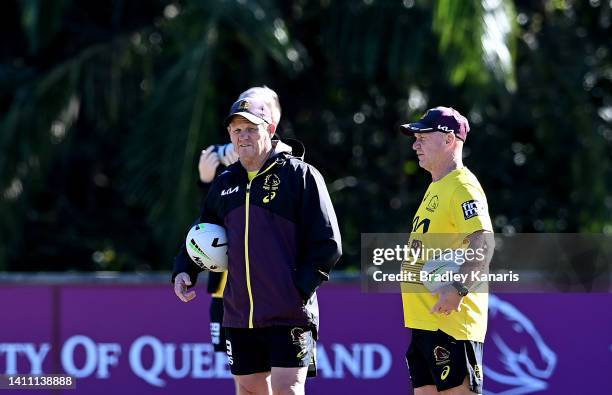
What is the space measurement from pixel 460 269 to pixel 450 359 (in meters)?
0.48

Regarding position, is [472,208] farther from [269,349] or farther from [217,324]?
[217,324]

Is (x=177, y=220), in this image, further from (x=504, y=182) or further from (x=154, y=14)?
(x=504, y=182)

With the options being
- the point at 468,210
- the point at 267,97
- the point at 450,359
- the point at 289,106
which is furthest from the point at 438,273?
the point at 289,106

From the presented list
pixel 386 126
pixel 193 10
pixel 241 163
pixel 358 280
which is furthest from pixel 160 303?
pixel 386 126

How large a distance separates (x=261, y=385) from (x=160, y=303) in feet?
9.50

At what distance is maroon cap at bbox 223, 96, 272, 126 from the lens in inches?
208

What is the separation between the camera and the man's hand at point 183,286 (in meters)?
5.53

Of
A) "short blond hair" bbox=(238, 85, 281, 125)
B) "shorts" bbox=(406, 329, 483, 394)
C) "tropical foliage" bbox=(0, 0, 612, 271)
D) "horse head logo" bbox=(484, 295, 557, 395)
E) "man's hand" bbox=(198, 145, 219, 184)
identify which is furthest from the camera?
"tropical foliage" bbox=(0, 0, 612, 271)

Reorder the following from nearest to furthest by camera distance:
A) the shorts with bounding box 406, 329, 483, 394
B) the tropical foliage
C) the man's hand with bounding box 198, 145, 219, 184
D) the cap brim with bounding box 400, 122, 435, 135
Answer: the shorts with bounding box 406, 329, 483, 394, the cap brim with bounding box 400, 122, 435, 135, the man's hand with bounding box 198, 145, 219, 184, the tropical foliage

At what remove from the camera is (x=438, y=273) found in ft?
16.9

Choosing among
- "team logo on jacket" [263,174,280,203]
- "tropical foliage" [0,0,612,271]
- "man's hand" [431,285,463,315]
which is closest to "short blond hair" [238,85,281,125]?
"team logo on jacket" [263,174,280,203]

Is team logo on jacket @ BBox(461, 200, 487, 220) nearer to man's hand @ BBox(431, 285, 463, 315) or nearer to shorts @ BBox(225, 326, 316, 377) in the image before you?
man's hand @ BBox(431, 285, 463, 315)

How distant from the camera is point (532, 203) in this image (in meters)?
13.4

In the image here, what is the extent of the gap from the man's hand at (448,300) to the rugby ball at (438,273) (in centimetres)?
4
